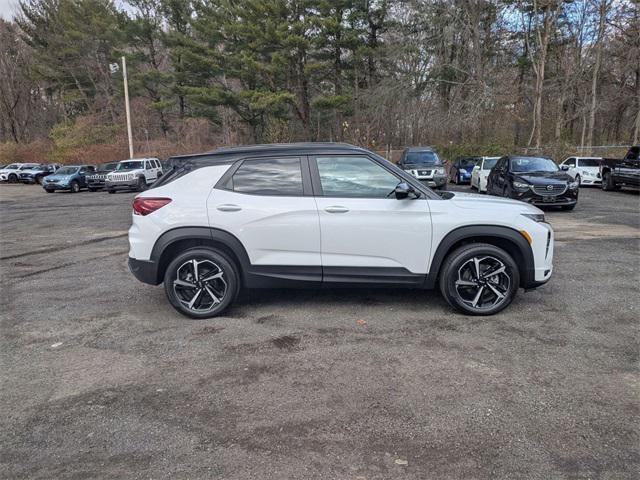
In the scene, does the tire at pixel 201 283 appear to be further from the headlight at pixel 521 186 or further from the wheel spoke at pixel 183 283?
the headlight at pixel 521 186

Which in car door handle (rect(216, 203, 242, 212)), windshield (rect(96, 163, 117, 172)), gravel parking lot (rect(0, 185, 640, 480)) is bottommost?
gravel parking lot (rect(0, 185, 640, 480))

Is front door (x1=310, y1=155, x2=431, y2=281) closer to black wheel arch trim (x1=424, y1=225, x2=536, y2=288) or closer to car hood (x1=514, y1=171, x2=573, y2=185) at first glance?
black wheel arch trim (x1=424, y1=225, x2=536, y2=288)

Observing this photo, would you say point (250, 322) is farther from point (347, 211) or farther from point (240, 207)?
point (347, 211)

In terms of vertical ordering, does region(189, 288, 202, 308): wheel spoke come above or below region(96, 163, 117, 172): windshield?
below

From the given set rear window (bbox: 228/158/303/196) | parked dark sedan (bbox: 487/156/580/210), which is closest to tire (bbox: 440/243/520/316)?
rear window (bbox: 228/158/303/196)

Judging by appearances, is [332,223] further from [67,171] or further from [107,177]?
[67,171]

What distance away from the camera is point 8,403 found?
3.28m

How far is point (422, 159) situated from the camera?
16.9 meters

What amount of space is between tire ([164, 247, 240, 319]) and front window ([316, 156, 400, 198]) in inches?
51.7

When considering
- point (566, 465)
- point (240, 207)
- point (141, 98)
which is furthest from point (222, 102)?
point (566, 465)

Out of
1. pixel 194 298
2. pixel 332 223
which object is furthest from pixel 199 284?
pixel 332 223

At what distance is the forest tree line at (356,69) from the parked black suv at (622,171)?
352 inches

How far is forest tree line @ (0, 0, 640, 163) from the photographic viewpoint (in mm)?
28172

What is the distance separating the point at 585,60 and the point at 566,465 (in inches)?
1309
